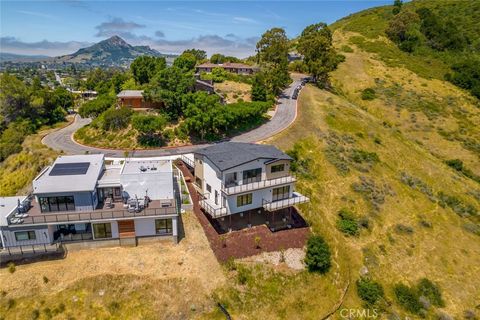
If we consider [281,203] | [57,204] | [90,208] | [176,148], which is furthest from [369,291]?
[176,148]

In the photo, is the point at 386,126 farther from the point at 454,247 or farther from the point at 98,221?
the point at 98,221

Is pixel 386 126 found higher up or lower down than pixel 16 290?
higher up

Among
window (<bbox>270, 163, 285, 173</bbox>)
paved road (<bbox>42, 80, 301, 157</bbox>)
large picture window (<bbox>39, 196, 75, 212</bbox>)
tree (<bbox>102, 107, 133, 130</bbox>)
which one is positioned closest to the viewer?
large picture window (<bbox>39, 196, 75, 212</bbox>)

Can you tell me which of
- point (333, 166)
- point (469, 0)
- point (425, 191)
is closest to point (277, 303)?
point (333, 166)

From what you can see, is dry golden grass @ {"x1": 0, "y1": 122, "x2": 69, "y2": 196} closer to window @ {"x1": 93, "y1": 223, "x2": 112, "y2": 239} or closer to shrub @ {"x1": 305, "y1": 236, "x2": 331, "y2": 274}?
window @ {"x1": 93, "y1": 223, "x2": 112, "y2": 239}

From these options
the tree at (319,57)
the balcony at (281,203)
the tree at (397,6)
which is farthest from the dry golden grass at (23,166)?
the tree at (397,6)

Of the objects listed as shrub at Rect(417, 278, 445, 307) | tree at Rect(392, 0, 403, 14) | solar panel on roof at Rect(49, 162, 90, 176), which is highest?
tree at Rect(392, 0, 403, 14)

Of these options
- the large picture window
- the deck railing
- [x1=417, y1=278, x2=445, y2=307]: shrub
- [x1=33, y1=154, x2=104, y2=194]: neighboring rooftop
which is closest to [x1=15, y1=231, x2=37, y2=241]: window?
the deck railing

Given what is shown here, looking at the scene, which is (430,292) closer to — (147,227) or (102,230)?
(147,227)
